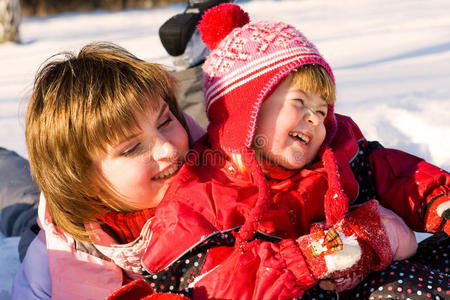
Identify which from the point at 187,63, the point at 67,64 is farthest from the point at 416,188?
the point at 187,63

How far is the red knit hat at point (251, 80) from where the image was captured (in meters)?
1.14

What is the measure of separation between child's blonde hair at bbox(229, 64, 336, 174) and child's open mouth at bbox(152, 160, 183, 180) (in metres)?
0.15

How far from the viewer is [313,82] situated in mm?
1157

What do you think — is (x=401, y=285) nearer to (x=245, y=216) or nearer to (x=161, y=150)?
(x=245, y=216)

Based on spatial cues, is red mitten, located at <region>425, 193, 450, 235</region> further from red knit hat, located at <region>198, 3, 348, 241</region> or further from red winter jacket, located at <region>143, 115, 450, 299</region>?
red knit hat, located at <region>198, 3, 348, 241</region>

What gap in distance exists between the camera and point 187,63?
2.04 m

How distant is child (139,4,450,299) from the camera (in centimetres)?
101

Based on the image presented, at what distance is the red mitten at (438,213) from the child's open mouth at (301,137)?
0.35 m

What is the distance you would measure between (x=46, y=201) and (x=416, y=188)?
3.17 feet

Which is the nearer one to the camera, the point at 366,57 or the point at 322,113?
the point at 322,113

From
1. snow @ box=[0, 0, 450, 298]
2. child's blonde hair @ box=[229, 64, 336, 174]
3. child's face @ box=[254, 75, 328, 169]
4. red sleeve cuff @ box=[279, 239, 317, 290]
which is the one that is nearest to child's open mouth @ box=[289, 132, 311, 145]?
child's face @ box=[254, 75, 328, 169]

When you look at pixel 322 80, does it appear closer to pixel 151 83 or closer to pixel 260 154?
pixel 260 154

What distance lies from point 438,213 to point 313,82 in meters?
0.44

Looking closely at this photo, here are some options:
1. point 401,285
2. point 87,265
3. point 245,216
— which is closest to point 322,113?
point 245,216
